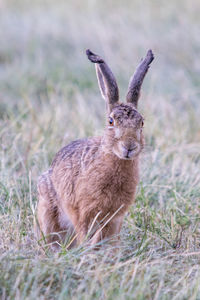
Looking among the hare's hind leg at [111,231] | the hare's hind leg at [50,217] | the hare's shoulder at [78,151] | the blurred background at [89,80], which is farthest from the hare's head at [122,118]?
the blurred background at [89,80]

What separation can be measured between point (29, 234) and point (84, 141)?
0.91m

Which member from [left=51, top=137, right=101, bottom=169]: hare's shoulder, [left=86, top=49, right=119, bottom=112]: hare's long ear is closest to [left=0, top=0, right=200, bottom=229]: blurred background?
[left=51, top=137, right=101, bottom=169]: hare's shoulder

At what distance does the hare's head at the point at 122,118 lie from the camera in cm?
392

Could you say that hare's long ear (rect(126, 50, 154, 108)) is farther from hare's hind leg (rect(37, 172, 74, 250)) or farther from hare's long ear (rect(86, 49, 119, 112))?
hare's hind leg (rect(37, 172, 74, 250))

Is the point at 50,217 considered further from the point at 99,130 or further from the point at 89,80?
the point at 89,80

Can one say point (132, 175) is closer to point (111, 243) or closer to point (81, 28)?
point (111, 243)

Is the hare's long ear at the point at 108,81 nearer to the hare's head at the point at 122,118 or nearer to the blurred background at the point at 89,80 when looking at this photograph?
the hare's head at the point at 122,118

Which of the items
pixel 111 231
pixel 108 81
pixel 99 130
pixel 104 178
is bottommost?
pixel 111 231

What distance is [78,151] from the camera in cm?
450

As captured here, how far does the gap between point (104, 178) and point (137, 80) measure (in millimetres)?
770

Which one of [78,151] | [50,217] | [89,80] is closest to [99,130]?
[78,151]

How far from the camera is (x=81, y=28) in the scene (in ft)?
34.1

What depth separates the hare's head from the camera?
12.9 ft

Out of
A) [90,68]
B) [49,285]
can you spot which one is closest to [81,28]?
[90,68]
